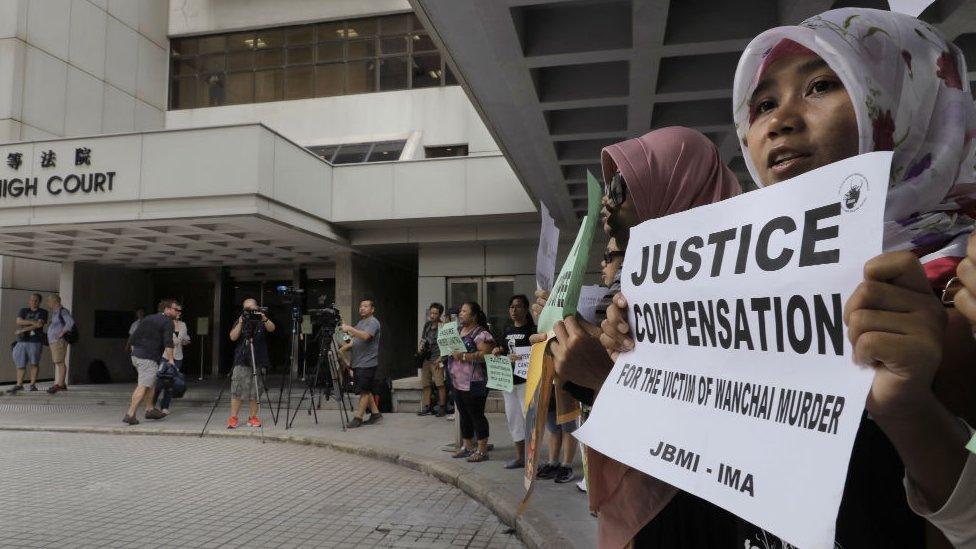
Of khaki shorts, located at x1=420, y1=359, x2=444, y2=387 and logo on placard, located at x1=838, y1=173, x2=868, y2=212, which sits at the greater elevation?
logo on placard, located at x1=838, y1=173, x2=868, y2=212

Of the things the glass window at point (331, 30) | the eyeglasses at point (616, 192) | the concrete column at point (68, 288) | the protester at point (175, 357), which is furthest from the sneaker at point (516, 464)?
the glass window at point (331, 30)

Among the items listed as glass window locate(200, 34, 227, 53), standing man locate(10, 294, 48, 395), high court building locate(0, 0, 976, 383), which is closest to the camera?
high court building locate(0, 0, 976, 383)

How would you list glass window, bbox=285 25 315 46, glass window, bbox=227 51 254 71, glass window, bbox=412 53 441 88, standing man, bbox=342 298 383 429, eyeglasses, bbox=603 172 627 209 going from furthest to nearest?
glass window, bbox=227 51 254 71, glass window, bbox=285 25 315 46, glass window, bbox=412 53 441 88, standing man, bbox=342 298 383 429, eyeglasses, bbox=603 172 627 209

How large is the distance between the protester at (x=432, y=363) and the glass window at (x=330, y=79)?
11.1 meters

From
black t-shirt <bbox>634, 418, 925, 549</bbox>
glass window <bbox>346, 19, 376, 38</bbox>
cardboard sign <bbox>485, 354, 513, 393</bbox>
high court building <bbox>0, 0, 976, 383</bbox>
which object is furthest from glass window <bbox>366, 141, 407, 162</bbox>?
black t-shirt <bbox>634, 418, 925, 549</bbox>

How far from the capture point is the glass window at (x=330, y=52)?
19094mm

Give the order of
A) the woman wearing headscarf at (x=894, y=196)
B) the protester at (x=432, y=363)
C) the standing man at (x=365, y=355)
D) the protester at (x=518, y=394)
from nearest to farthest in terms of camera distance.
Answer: the woman wearing headscarf at (x=894, y=196) < the protester at (x=518, y=394) < the standing man at (x=365, y=355) < the protester at (x=432, y=363)

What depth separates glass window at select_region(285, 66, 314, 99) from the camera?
752 inches

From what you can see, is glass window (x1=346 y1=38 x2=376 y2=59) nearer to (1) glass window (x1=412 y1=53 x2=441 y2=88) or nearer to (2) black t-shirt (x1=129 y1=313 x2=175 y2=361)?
(1) glass window (x1=412 y1=53 x2=441 y2=88)

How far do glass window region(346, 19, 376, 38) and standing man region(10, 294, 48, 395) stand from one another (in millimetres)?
11473

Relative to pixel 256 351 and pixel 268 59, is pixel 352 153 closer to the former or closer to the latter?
pixel 268 59

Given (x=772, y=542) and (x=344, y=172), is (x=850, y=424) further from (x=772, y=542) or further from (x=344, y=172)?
(x=344, y=172)

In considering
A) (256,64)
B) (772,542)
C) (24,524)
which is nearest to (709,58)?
(772,542)

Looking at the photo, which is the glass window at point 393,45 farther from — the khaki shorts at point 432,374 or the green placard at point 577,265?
the green placard at point 577,265
